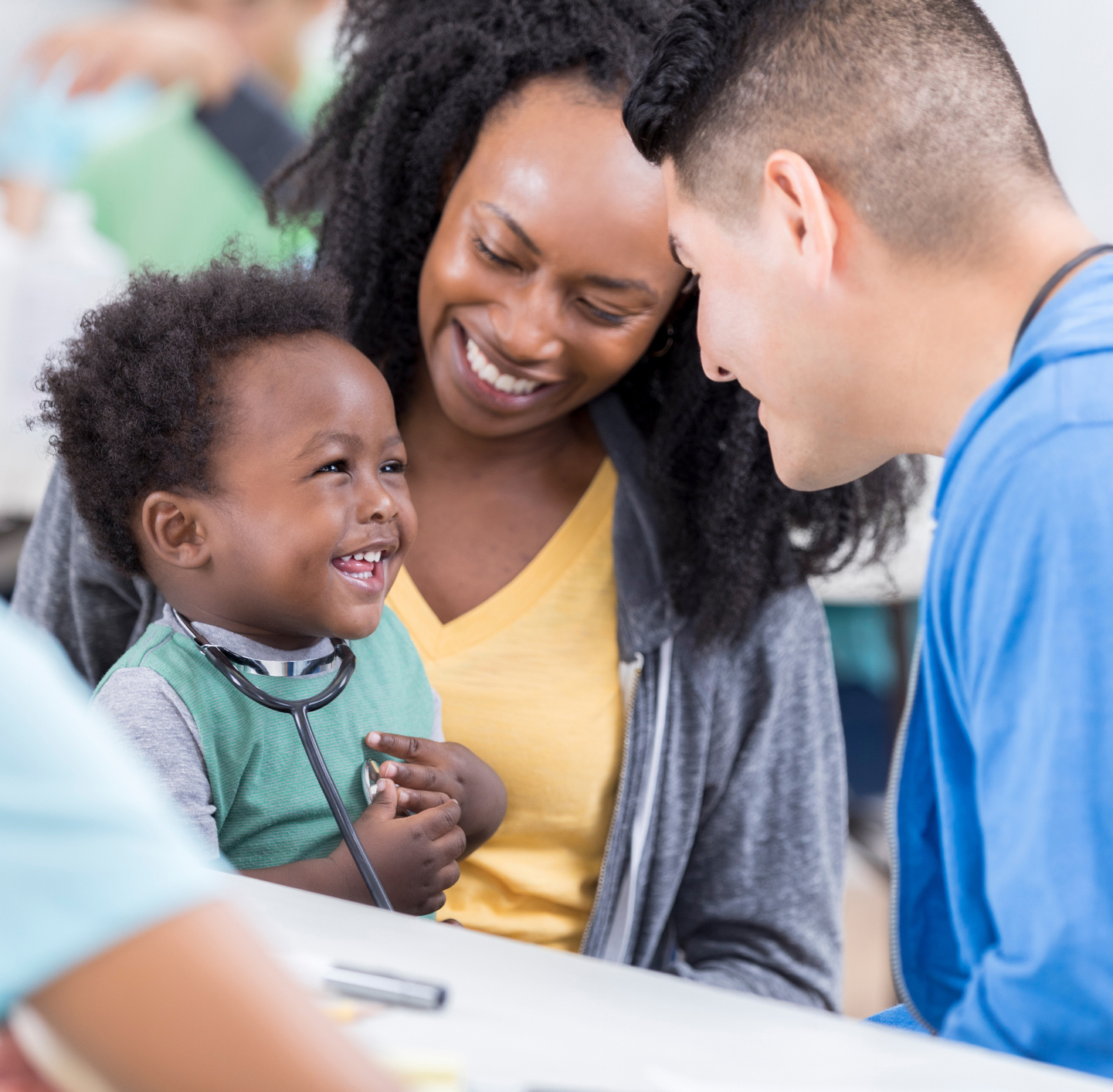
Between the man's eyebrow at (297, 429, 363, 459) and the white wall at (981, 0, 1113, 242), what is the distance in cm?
214

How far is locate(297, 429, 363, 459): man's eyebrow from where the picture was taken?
3.61ft

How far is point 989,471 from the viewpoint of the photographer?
0.75 metres

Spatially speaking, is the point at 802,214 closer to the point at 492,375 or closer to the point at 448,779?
the point at 492,375

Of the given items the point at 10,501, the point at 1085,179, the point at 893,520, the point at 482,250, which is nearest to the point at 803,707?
the point at 893,520

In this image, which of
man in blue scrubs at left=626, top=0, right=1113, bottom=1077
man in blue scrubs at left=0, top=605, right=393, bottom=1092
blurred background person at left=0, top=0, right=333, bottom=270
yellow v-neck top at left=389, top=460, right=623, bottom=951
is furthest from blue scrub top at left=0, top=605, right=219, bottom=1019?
blurred background person at left=0, top=0, right=333, bottom=270

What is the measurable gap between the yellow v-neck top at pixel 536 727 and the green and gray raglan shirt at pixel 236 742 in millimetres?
183

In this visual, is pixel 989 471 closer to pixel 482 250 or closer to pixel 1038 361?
pixel 1038 361

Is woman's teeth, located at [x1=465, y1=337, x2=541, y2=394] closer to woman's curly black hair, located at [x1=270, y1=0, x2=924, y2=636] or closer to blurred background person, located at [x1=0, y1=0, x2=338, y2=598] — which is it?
woman's curly black hair, located at [x1=270, y1=0, x2=924, y2=636]

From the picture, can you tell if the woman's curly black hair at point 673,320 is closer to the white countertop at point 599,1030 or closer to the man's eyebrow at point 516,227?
the man's eyebrow at point 516,227

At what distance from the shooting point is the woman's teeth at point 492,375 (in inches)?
53.4

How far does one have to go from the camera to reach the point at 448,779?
115 centimetres

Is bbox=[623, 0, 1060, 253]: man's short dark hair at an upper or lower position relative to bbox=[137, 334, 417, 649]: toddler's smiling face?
upper

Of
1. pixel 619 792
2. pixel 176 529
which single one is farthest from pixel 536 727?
pixel 176 529

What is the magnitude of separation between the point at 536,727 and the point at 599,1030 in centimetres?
67
